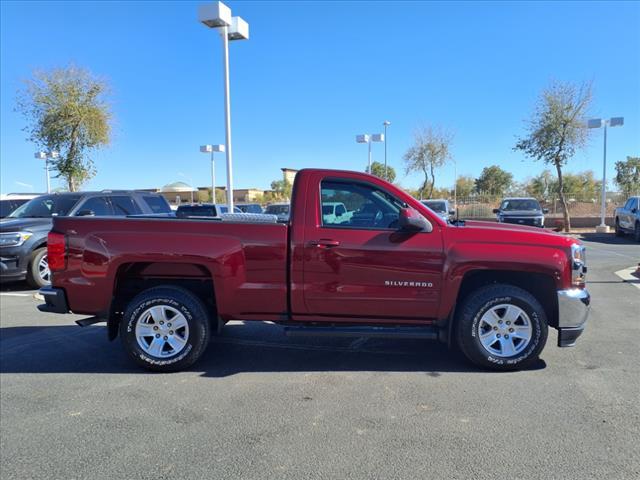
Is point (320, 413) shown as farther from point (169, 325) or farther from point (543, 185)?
point (543, 185)

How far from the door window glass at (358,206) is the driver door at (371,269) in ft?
0.04

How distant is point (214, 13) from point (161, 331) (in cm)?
1032

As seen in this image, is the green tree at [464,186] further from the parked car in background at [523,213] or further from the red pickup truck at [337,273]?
the red pickup truck at [337,273]

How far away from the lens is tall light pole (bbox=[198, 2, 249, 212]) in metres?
12.4

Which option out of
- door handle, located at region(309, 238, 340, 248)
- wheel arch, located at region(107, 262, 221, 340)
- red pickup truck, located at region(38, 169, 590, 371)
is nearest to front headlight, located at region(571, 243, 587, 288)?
red pickup truck, located at region(38, 169, 590, 371)

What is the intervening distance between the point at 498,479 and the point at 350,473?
0.88 meters

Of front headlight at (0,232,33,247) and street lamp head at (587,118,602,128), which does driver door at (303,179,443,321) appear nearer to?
front headlight at (0,232,33,247)

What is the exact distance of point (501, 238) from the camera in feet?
14.9

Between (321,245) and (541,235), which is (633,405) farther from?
(321,245)

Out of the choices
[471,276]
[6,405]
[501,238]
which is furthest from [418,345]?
[6,405]

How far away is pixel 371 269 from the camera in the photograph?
14.9ft

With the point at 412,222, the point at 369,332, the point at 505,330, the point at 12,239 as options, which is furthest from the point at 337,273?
the point at 12,239

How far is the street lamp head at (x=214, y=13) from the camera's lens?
487 inches

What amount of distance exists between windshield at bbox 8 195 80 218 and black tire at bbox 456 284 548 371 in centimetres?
891
